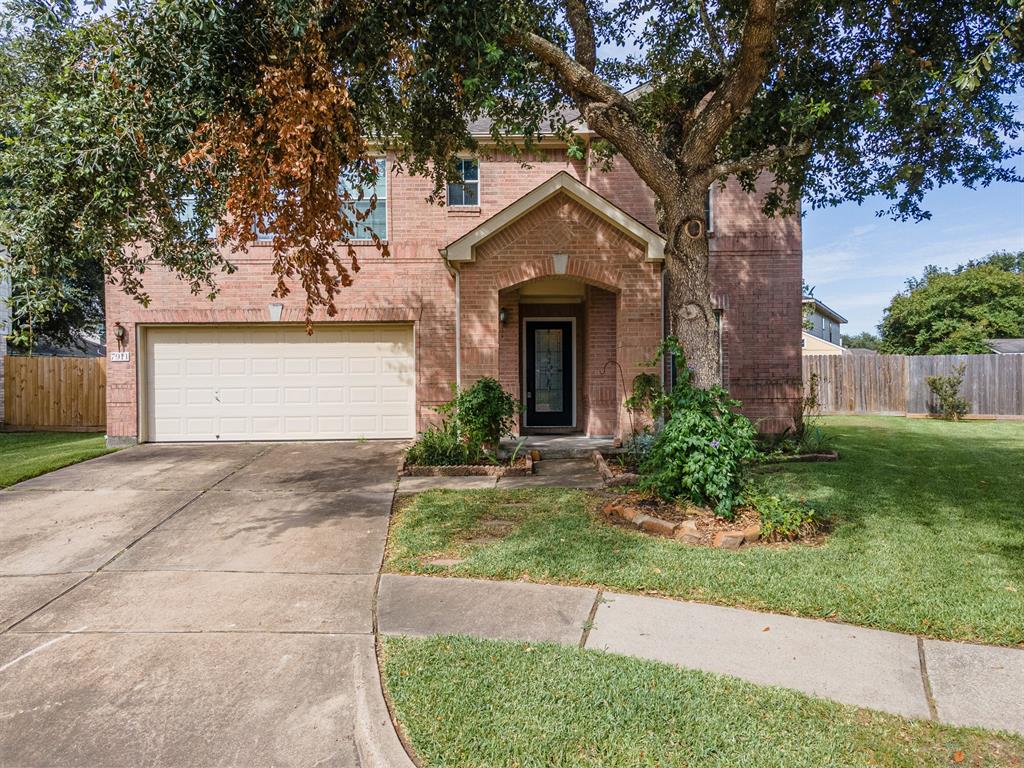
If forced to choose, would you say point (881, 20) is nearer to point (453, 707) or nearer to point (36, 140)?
point (453, 707)

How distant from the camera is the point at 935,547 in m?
5.22

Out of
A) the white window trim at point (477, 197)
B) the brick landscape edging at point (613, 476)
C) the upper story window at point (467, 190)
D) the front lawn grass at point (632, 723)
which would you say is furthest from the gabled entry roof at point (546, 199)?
the front lawn grass at point (632, 723)

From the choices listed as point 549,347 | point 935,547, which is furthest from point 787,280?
point 935,547

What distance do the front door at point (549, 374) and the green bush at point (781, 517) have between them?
21.9 feet

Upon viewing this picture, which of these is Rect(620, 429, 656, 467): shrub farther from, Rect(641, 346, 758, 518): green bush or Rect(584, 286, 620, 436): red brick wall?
Rect(584, 286, 620, 436): red brick wall

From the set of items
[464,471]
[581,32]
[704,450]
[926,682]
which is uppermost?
[581,32]

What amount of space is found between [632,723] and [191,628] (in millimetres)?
2860

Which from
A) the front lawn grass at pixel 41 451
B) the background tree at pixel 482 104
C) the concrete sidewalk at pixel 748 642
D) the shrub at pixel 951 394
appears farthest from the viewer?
the shrub at pixel 951 394

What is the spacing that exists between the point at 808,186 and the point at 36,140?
9196mm

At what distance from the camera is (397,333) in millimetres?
11844

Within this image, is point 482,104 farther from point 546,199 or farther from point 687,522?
point 687,522

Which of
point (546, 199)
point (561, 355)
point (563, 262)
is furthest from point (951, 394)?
point (546, 199)

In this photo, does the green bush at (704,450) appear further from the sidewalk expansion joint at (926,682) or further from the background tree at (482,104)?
the sidewalk expansion joint at (926,682)

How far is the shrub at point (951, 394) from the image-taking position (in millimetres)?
17203
